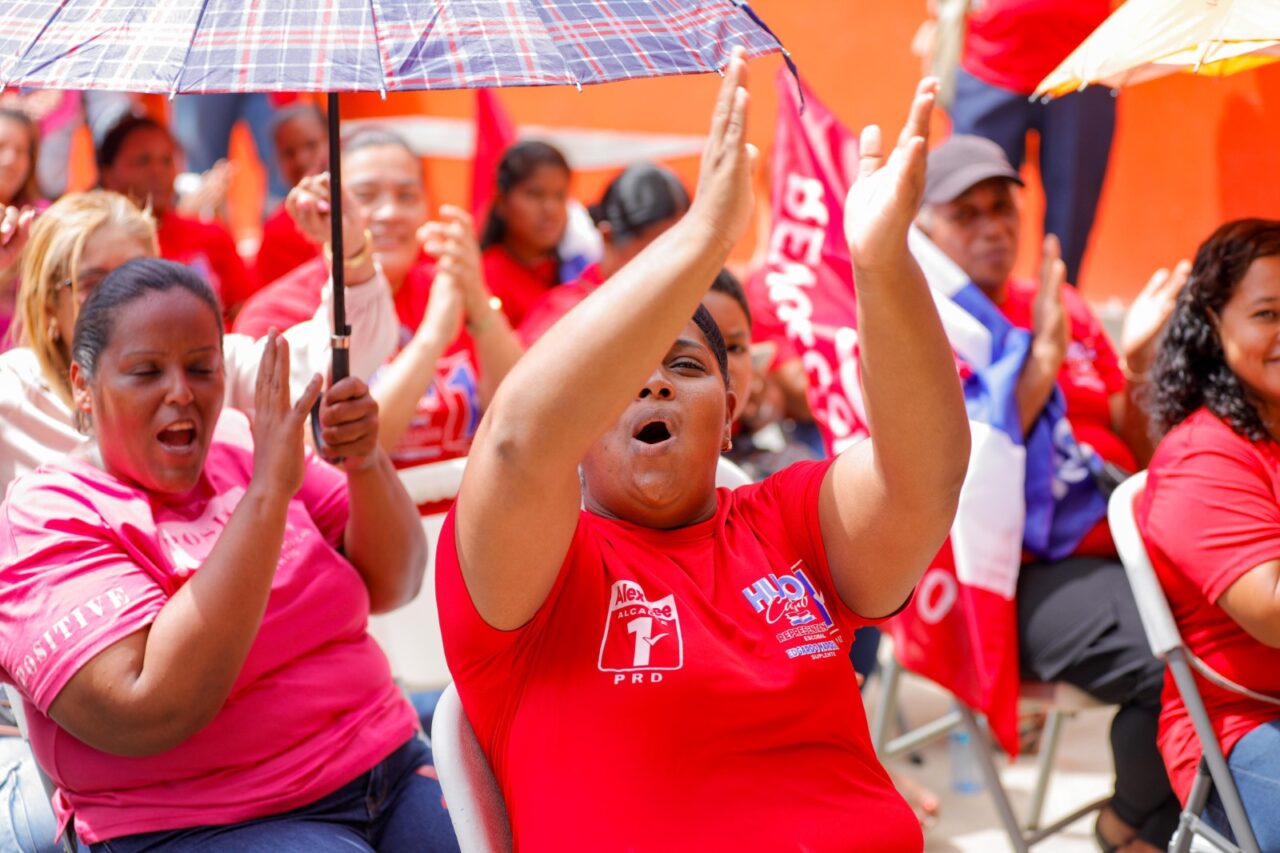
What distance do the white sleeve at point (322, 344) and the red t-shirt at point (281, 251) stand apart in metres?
1.99

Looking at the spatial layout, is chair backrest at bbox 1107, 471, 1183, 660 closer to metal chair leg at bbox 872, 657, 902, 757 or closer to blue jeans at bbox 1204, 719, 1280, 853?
blue jeans at bbox 1204, 719, 1280, 853

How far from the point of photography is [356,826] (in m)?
2.33

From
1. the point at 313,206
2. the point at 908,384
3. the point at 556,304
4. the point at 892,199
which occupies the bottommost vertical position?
the point at 556,304

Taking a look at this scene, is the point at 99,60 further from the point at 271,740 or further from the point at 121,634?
the point at 271,740

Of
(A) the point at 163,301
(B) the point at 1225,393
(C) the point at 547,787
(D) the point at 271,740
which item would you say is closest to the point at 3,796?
(D) the point at 271,740

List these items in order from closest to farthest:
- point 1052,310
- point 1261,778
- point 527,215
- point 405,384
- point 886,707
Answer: point 1261,778 < point 405,384 < point 1052,310 < point 886,707 < point 527,215

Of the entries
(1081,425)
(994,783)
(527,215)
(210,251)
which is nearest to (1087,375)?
(1081,425)

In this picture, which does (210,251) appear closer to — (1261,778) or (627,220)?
(627,220)

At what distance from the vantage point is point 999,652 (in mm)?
3291

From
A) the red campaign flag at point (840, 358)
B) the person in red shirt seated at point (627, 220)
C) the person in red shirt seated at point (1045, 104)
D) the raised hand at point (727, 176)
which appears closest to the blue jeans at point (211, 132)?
the person in red shirt seated at point (627, 220)

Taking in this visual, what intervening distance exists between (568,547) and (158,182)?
390cm

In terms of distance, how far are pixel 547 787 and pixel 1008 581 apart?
183 cm

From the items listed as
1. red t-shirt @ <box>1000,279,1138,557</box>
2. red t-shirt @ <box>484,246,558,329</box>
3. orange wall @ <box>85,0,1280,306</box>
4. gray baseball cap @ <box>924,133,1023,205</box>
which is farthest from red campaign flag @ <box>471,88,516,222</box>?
red t-shirt @ <box>1000,279,1138,557</box>

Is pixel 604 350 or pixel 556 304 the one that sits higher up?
Answer: pixel 604 350
